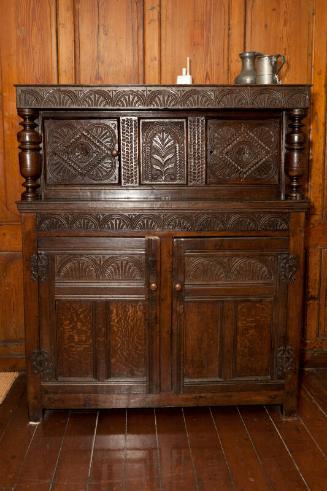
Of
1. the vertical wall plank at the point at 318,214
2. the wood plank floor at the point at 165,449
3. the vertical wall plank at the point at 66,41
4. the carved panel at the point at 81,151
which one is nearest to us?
the wood plank floor at the point at 165,449

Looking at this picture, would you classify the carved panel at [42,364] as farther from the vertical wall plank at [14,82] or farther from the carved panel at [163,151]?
the carved panel at [163,151]

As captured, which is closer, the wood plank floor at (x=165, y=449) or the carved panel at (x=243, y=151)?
the wood plank floor at (x=165, y=449)

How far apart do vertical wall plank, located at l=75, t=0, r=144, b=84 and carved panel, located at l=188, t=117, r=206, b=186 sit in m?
0.60

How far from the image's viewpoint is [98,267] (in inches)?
110

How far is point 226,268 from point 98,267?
2.16ft

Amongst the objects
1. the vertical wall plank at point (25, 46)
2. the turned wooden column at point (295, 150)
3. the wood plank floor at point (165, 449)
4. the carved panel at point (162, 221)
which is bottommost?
the wood plank floor at point (165, 449)

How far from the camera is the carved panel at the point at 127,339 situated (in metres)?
2.82

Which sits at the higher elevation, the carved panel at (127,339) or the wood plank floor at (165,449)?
the carved panel at (127,339)

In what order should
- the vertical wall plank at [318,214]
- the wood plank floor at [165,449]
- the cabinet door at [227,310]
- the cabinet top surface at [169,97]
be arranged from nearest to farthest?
the wood plank floor at [165,449], the cabinet top surface at [169,97], the cabinet door at [227,310], the vertical wall plank at [318,214]

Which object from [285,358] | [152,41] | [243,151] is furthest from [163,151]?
[285,358]

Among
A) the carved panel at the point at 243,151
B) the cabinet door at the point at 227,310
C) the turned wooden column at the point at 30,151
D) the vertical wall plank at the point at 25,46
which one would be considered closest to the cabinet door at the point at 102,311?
the cabinet door at the point at 227,310

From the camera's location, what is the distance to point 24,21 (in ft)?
10.7

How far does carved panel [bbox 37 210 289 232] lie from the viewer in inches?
108

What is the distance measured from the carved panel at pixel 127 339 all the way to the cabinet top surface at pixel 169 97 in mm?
1020
